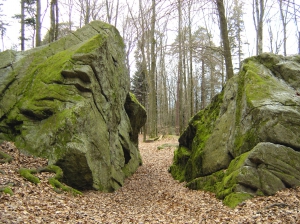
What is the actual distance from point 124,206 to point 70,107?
3.60 meters

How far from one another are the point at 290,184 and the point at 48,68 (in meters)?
8.65

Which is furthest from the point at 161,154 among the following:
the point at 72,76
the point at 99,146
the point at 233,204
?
the point at 233,204

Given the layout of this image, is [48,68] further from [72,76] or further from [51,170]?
[51,170]

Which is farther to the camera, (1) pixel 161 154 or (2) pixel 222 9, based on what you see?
(1) pixel 161 154

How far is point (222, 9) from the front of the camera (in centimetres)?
1134

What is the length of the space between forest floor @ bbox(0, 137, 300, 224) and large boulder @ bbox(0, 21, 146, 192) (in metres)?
0.61

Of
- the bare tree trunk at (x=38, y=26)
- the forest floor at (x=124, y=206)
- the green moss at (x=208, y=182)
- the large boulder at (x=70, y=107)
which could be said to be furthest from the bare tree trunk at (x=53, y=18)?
the green moss at (x=208, y=182)

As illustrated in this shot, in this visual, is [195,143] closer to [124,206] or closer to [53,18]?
[124,206]

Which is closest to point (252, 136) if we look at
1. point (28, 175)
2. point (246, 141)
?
point (246, 141)

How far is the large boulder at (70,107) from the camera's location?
7.91 meters

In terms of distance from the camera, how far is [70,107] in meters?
8.45

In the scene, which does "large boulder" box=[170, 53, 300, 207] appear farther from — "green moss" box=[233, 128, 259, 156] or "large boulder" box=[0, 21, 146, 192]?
"large boulder" box=[0, 21, 146, 192]

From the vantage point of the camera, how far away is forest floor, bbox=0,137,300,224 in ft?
16.4

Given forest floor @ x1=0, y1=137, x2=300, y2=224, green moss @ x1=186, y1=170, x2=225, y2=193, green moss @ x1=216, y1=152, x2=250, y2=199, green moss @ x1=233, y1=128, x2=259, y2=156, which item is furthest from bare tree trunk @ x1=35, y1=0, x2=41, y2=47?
green moss @ x1=216, y1=152, x2=250, y2=199
